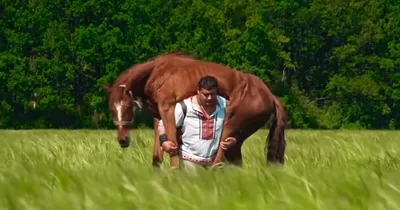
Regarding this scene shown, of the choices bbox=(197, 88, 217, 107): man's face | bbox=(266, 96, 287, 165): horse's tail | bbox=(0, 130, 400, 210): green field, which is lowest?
bbox=(266, 96, 287, 165): horse's tail

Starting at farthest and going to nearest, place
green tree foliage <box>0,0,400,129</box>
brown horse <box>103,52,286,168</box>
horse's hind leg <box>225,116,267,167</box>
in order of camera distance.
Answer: green tree foliage <box>0,0,400,129</box> < brown horse <box>103,52,286,168</box> < horse's hind leg <box>225,116,267,167</box>

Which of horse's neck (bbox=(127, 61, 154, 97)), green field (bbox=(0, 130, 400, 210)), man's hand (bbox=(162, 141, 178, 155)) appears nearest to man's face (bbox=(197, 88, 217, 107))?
man's hand (bbox=(162, 141, 178, 155))

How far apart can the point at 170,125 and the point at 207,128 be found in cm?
65

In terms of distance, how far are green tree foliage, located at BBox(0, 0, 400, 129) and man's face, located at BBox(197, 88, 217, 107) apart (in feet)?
174

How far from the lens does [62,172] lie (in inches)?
198

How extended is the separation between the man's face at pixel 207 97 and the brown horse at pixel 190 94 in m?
1.11

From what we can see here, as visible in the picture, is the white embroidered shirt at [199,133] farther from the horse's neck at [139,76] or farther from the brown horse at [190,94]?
the horse's neck at [139,76]

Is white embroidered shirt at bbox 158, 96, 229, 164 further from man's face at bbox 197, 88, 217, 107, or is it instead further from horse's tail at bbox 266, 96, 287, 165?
horse's tail at bbox 266, 96, 287, 165

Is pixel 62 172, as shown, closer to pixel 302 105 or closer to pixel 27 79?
pixel 27 79

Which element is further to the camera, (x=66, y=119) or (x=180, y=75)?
(x=66, y=119)

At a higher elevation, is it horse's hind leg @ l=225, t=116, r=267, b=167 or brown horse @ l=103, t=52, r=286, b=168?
brown horse @ l=103, t=52, r=286, b=168

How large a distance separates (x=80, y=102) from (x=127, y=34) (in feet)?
18.4

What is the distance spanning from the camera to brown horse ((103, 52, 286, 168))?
999 cm

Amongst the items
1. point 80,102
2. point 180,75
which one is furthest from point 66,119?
point 180,75
